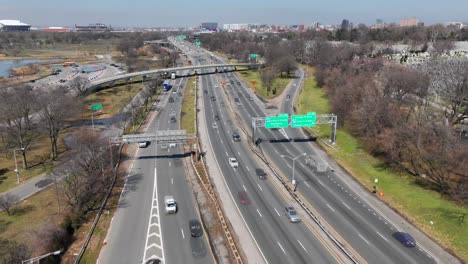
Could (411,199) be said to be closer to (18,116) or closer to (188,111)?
(188,111)

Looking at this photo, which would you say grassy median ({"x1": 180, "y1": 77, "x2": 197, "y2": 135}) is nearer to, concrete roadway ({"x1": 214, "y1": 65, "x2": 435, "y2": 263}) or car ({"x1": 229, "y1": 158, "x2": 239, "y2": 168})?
car ({"x1": 229, "y1": 158, "x2": 239, "y2": 168})

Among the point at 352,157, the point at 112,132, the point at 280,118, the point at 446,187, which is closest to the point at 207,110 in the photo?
the point at 112,132

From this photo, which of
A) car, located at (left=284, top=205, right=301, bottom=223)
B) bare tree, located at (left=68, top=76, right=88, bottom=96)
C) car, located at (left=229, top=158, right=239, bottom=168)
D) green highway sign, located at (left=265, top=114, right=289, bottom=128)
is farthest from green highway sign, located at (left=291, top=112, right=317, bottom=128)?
bare tree, located at (left=68, top=76, right=88, bottom=96)

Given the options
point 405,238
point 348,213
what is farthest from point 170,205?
point 405,238

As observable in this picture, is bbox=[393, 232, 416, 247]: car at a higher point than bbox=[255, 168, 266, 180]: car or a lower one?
lower

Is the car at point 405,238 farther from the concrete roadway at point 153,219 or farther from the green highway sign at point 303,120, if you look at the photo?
the green highway sign at point 303,120

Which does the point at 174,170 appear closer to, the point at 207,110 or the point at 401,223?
the point at 401,223
